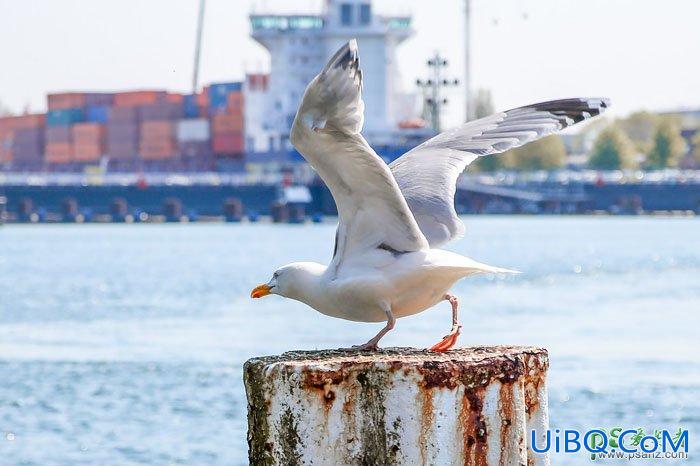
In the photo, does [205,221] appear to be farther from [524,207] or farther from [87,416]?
[87,416]

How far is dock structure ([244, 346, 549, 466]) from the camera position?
3.96 meters

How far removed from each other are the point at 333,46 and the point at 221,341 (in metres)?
76.1

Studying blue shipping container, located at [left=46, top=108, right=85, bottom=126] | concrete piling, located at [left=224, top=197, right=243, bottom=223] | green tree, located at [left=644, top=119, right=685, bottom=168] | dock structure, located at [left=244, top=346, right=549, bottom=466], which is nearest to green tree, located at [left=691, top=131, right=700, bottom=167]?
green tree, located at [left=644, top=119, right=685, bottom=168]

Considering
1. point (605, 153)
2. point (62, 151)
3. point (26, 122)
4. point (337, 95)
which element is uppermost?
point (337, 95)

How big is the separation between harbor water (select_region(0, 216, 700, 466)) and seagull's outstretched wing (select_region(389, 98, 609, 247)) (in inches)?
248

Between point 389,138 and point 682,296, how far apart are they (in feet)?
225

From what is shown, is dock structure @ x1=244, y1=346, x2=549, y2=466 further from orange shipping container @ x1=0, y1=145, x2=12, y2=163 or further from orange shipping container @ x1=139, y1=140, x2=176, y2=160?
orange shipping container @ x1=0, y1=145, x2=12, y2=163

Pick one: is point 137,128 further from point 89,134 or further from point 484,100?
point 484,100

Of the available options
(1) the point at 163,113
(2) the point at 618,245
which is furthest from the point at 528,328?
(1) the point at 163,113

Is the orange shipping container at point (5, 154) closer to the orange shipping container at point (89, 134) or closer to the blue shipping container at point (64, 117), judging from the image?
the blue shipping container at point (64, 117)

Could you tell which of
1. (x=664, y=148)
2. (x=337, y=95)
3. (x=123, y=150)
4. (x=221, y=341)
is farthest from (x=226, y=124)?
(x=337, y=95)

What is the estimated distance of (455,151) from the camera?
5867 millimetres

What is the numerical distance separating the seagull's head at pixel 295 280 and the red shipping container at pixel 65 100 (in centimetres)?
11931

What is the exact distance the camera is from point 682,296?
32.8 m
